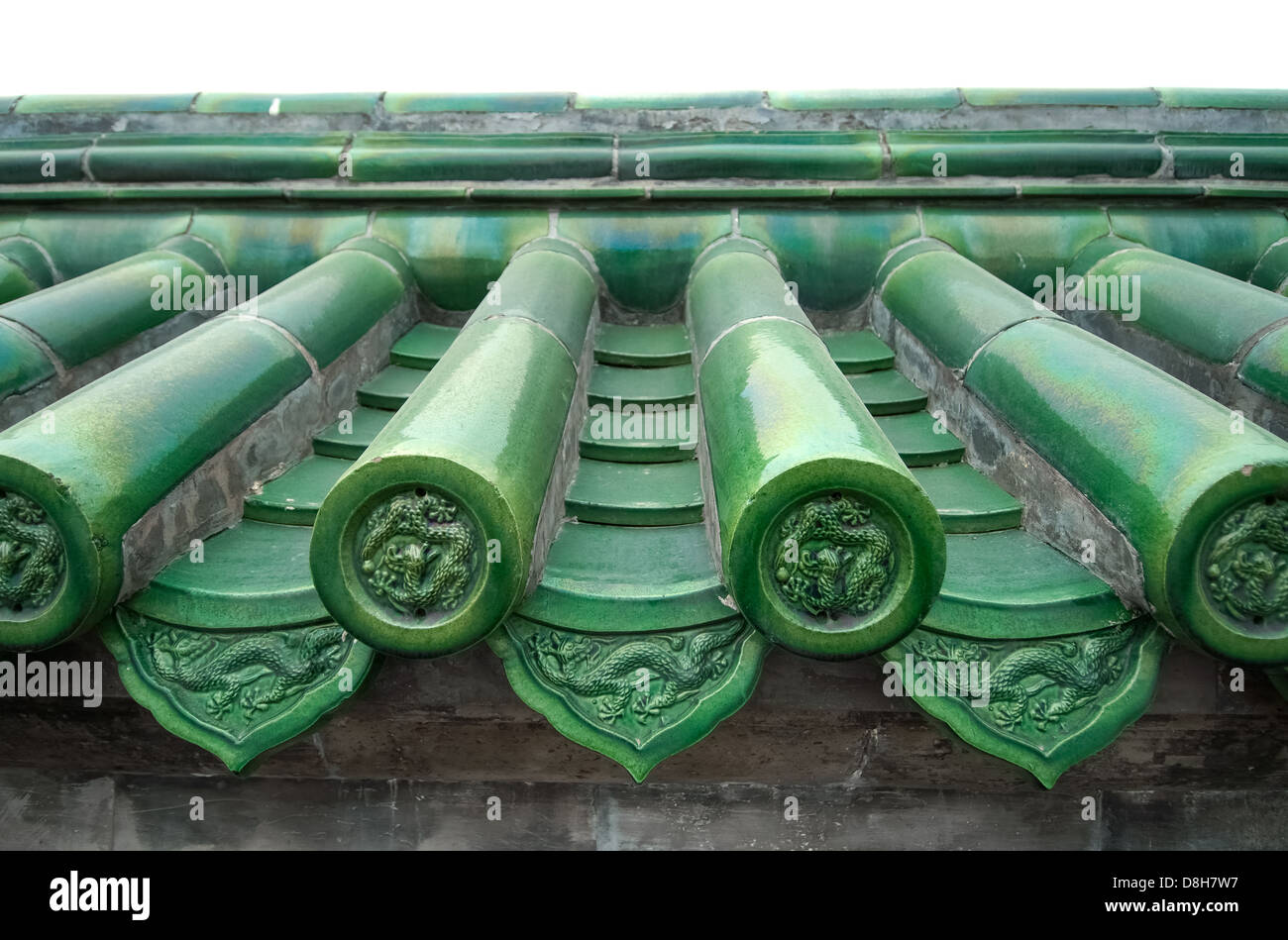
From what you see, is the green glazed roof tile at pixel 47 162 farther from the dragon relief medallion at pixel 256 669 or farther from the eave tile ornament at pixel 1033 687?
the eave tile ornament at pixel 1033 687

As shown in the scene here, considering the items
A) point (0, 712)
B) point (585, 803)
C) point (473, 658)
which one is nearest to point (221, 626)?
point (473, 658)

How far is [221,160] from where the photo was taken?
3.53 metres

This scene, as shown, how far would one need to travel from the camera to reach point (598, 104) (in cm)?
383

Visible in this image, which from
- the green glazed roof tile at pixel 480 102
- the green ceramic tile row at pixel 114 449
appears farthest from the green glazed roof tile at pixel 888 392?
the green glazed roof tile at pixel 480 102

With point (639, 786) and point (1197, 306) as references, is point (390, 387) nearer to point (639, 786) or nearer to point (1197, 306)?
point (639, 786)

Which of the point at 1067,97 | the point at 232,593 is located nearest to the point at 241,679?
the point at 232,593

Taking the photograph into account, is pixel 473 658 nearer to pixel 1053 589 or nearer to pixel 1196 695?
pixel 1053 589

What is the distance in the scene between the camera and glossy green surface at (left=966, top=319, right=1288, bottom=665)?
158cm

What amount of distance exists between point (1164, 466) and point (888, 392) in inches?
48.0

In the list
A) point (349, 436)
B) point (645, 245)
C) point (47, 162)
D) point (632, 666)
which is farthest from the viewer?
point (47, 162)

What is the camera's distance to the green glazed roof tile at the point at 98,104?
385cm

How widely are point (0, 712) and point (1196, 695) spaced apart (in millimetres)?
3065

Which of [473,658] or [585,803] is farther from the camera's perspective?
[585,803]

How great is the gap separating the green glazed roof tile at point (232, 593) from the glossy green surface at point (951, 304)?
2.00 m
